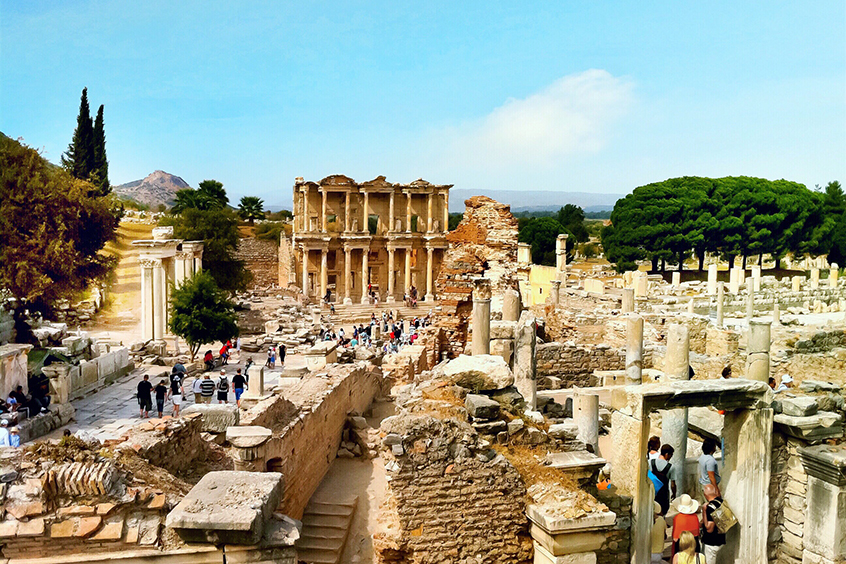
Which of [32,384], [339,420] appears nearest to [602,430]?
[339,420]

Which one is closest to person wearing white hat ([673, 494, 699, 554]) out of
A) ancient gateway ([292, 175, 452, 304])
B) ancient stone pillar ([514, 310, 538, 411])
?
ancient stone pillar ([514, 310, 538, 411])

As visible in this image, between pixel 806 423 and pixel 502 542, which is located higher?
pixel 806 423

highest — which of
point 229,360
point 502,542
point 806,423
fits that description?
point 806,423

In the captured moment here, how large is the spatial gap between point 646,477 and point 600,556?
112 centimetres

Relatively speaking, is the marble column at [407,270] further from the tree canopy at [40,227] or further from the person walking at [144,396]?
the person walking at [144,396]

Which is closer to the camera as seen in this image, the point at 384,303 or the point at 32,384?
the point at 32,384

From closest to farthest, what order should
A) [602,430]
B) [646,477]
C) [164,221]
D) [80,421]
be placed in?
[646,477] → [602,430] → [80,421] → [164,221]

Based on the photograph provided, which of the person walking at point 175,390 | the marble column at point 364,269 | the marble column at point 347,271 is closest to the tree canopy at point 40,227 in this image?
the person walking at point 175,390

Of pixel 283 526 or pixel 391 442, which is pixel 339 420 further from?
pixel 283 526

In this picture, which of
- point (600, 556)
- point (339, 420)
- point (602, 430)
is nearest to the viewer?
point (600, 556)

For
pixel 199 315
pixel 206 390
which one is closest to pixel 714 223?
pixel 199 315

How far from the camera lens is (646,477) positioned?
7809mm

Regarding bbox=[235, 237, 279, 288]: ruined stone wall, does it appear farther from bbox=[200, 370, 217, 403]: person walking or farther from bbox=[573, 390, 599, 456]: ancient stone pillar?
bbox=[573, 390, 599, 456]: ancient stone pillar

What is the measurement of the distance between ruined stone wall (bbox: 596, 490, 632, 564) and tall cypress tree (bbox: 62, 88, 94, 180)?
158 ft
